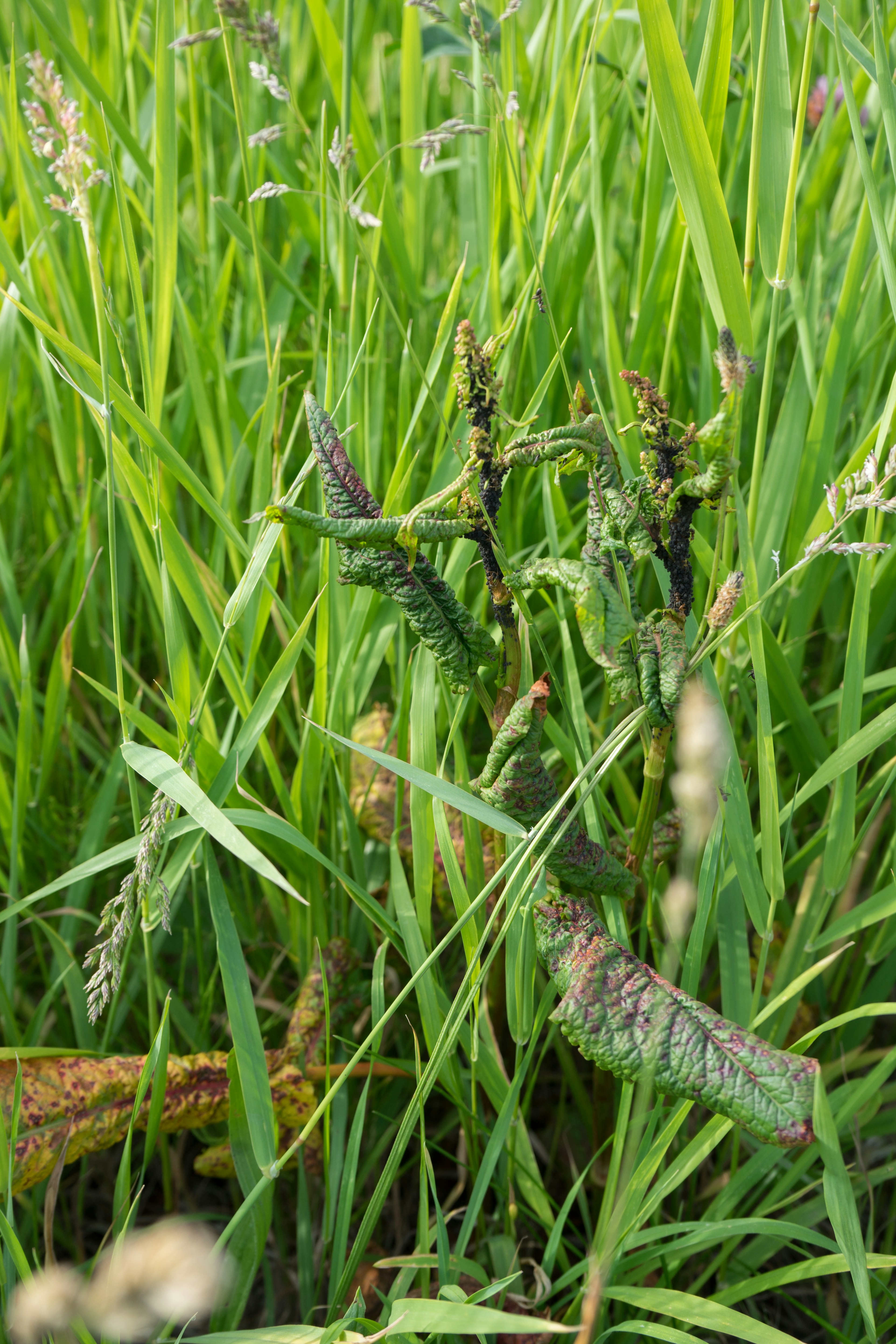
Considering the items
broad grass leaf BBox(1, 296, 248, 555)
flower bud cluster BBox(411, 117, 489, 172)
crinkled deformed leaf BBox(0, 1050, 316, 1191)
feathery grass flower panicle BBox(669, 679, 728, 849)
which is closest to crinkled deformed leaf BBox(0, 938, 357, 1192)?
crinkled deformed leaf BBox(0, 1050, 316, 1191)

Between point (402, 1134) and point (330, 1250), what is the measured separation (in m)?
0.39

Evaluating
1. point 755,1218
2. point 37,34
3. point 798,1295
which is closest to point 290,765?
point 755,1218

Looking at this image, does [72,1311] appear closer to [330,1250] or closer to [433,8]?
[330,1250]

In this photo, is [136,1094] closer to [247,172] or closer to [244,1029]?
[244,1029]

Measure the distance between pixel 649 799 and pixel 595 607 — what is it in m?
0.25

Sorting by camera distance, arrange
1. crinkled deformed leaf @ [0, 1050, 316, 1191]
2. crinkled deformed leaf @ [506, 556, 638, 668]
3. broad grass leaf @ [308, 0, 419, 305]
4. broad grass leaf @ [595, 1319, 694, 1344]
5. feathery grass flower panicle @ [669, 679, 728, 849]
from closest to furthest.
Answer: feathery grass flower panicle @ [669, 679, 728, 849], crinkled deformed leaf @ [506, 556, 638, 668], broad grass leaf @ [595, 1319, 694, 1344], crinkled deformed leaf @ [0, 1050, 316, 1191], broad grass leaf @ [308, 0, 419, 305]

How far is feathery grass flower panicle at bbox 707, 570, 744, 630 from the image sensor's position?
27.7 inches

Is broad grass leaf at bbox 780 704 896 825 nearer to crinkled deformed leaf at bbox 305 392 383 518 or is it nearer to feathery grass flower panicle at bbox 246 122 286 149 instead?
crinkled deformed leaf at bbox 305 392 383 518

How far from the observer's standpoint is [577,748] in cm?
85

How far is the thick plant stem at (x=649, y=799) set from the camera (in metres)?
0.77

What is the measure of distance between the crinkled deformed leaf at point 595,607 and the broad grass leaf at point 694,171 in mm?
324

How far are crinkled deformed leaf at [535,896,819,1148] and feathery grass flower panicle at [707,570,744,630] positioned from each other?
0.90 ft

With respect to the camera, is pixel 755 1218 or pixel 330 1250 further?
pixel 330 1250

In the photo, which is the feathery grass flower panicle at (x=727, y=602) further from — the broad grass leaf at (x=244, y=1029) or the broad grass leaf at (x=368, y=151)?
the broad grass leaf at (x=368, y=151)
